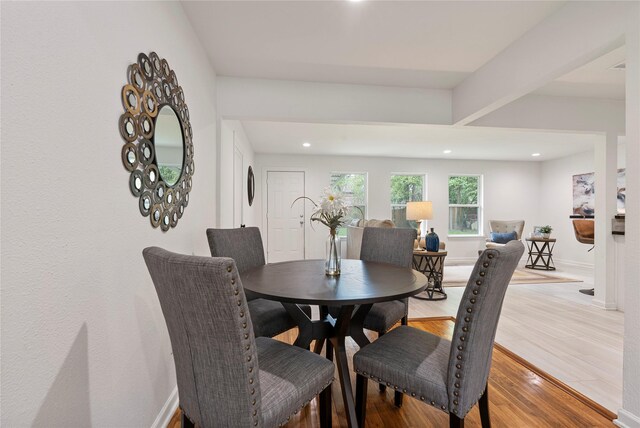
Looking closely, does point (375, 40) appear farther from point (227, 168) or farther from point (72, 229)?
point (72, 229)

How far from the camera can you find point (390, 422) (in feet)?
5.32

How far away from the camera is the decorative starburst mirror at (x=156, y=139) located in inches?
50.6

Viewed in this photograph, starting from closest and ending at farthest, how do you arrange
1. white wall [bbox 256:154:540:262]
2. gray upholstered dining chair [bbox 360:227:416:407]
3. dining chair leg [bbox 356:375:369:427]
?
1. dining chair leg [bbox 356:375:369:427]
2. gray upholstered dining chair [bbox 360:227:416:407]
3. white wall [bbox 256:154:540:262]

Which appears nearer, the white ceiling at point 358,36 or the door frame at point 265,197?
the white ceiling at point 358,36

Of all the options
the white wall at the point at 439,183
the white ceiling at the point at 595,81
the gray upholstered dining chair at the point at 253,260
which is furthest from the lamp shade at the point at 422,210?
the gray upholstered dining chair at the point at 253,260

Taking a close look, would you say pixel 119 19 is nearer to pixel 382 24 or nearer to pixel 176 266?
pixel 176 266

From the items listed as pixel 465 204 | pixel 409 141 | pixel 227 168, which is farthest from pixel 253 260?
pixel 465 204

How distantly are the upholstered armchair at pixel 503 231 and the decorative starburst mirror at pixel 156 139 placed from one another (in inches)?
252

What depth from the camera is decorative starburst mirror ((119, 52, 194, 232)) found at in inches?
50.6

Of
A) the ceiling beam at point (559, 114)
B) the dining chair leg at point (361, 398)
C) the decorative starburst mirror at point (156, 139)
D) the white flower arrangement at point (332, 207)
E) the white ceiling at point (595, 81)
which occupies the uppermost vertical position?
the white ceiling at point (595, 81)

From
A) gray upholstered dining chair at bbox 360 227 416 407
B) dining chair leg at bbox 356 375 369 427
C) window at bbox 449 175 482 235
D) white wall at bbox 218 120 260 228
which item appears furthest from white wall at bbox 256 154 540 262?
dining chair leg at bbox 356 375 369 427

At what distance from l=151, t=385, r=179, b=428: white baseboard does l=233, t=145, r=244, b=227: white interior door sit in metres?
2.27

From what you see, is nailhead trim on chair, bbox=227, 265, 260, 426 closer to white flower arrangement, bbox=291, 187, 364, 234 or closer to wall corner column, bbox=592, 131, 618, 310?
white flower arrangement, bbox=291, 187, 364, 234

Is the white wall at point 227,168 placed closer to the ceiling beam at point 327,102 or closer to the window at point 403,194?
the ceiling beam at point 327,102
